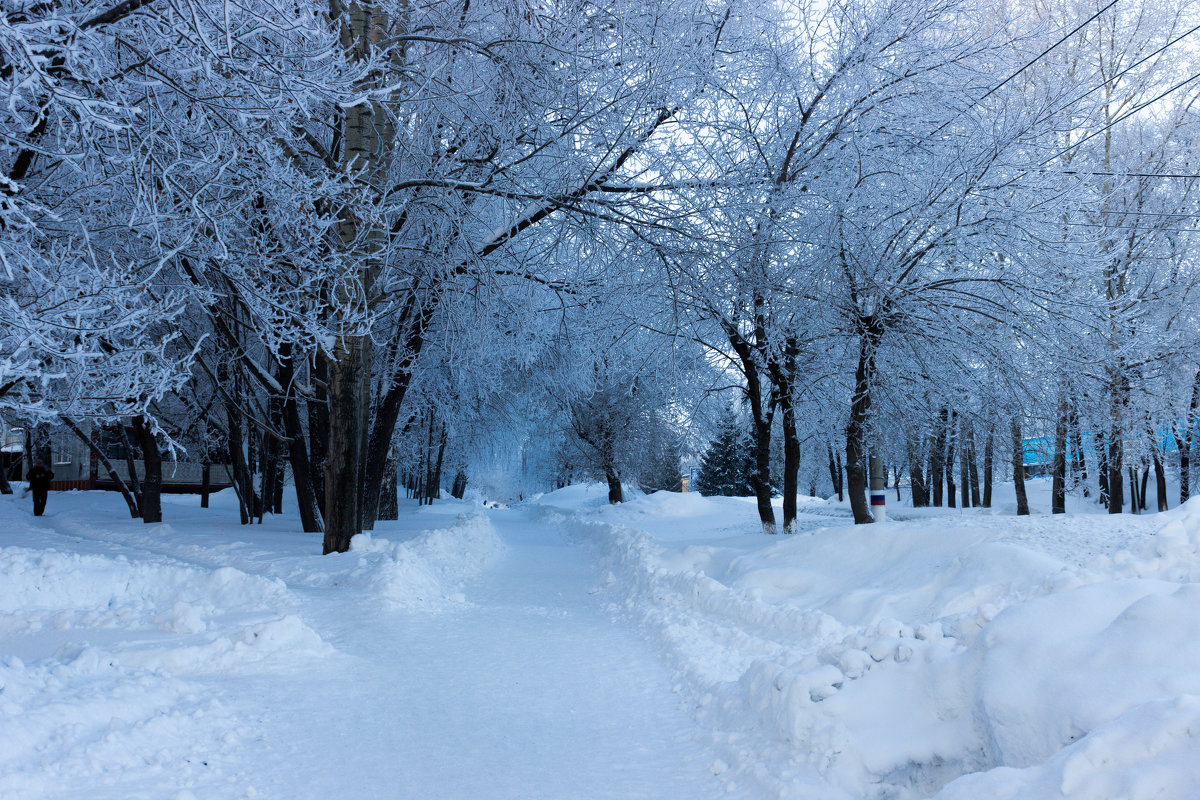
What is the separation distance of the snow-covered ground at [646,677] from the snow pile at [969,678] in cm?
1

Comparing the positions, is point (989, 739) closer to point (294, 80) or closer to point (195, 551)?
point (294, 80)

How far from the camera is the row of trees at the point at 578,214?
566cm

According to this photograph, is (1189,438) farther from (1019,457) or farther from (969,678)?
(969,678)

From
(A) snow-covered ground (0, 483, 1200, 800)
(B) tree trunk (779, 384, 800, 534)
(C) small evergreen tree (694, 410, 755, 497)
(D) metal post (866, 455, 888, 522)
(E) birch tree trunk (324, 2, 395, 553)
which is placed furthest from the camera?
(C) small evergreen tree (694, 410, 755, 497)

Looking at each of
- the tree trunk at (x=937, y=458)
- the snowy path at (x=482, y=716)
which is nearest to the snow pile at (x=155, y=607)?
the snowy path at (x=482, y=716)

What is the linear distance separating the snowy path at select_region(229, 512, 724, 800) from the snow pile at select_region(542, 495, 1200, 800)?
1.18 feet

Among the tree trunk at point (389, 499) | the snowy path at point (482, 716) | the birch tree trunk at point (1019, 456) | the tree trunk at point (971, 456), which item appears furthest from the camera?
the tree trunk at point (389, 499)

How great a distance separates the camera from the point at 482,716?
473cm

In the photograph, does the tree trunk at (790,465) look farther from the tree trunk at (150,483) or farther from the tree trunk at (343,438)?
the tree trunk at (150,483)

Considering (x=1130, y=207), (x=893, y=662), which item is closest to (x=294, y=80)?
(x=893, y=662)

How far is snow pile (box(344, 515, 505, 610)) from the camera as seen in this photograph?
325 inches

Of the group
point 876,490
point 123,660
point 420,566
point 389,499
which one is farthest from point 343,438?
point 389,499

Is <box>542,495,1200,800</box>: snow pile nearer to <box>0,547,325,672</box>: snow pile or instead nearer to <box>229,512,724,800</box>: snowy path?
<box>229,512,724,800</box>: snowy path

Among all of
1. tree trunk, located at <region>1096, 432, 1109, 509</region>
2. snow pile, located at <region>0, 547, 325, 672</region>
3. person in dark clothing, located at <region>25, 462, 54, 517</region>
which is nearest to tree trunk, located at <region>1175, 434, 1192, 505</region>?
tree trunk, located at <region>1096, 432, 1109, 509</region>
